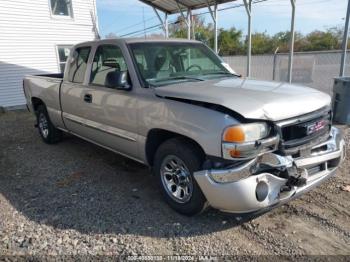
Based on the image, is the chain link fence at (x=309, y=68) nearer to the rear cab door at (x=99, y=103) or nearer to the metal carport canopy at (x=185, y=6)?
the metal carport canopy at (x=185, y=6)

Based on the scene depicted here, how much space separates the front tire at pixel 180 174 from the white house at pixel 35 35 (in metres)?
11.2

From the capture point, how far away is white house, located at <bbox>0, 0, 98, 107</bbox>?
39.2ft

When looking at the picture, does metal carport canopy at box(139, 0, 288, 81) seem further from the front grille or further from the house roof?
the front grille

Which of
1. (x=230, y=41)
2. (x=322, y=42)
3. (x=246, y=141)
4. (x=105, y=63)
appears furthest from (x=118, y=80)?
(x=230, y=41)

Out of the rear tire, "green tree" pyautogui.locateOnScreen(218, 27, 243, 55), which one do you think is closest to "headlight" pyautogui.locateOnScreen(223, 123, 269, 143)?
the rear tire

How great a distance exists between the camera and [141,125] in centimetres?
362

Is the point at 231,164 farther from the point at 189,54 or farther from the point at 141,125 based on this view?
the point at 189,54

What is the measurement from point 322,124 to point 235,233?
1.50 m

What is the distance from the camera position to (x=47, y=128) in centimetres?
639

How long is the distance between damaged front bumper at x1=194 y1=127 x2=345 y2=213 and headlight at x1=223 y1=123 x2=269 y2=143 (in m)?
0.21

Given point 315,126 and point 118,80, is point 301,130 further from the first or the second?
point 118,80

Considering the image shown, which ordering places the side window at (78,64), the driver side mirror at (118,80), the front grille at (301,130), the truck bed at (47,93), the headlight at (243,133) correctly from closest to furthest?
1. the headlight at (243,133)
2. the front grille at (301,130)
3. the driver side mirror at (118,80)
4. the side window at (78,64)
5. the truck bed at (47,93)

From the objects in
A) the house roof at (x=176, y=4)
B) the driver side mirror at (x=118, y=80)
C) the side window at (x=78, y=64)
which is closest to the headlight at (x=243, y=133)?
the driver side mirror at (x=118, y=80)

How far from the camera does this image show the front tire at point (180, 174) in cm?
306
